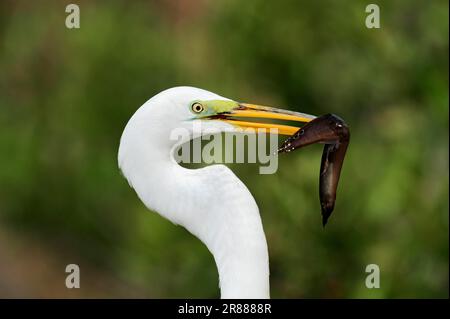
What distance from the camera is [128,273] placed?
5703 millimetres

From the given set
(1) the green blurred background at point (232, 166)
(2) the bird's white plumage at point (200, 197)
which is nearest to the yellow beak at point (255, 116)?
(2) the bird's white plumage at point (200, 197)

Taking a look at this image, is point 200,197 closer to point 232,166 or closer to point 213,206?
point 213,206

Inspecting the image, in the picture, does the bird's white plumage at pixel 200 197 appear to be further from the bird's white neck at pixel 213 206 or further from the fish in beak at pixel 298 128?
the fish in beak at pixel 298 128

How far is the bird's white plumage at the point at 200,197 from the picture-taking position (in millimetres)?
1986

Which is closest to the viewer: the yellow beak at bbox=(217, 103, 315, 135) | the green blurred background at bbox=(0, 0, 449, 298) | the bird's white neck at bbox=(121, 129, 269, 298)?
the bird's white neck at bbox=(121, 129, 269, 298)

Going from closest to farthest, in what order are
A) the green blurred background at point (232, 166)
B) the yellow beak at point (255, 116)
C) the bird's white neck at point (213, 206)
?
the bird's white neck at point (213, 206)
the yellow beak at point (255, 116)
the green blurred background at point (232, 166)

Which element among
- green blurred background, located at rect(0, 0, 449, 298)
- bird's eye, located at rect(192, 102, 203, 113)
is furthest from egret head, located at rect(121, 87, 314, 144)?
green blurred background, located at rect(0, 0, 449, 298)

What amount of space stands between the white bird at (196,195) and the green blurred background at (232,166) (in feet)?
8.92

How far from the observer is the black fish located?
208cm

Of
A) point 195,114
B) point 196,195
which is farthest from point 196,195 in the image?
point 195,114

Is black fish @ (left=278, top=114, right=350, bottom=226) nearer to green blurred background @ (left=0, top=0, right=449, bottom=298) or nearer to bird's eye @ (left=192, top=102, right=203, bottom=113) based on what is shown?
bird's eye @ (left=192, top=102, right=203, bottom=113)

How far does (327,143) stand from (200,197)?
351 mm

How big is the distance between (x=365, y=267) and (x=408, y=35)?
160 centimetres
